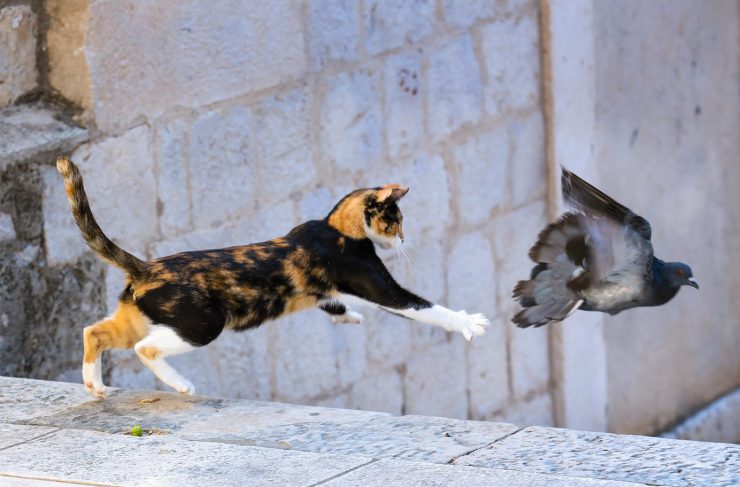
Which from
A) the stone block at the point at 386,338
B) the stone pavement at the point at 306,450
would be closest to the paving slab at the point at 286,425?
the stone pavement at the point at 306,450

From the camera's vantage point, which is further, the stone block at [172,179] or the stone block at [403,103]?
the stone block at [403,103]

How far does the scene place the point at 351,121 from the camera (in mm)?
5422

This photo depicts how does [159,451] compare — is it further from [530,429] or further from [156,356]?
[530,429]

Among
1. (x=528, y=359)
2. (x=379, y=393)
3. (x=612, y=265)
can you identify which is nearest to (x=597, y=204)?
(x=612, y=265)

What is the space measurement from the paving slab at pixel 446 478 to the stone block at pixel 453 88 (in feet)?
10.2

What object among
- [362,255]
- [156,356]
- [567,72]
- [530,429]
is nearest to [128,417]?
[156,356]

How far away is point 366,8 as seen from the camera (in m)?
5.41

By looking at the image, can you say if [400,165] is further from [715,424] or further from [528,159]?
[715,424]

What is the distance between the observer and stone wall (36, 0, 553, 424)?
175 inches

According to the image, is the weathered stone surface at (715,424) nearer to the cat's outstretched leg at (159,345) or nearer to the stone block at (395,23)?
the stone block at (395,23)

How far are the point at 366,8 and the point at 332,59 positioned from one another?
28cm

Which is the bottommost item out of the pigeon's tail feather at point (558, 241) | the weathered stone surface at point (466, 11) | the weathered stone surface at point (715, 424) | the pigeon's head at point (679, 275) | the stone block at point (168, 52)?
the weathered stone surface at point (715, 424)

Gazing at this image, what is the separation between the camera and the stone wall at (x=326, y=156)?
4453mm

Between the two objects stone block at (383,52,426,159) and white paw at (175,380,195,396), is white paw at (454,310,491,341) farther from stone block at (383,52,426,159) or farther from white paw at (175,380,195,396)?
stone block at (383,52,426,159)
